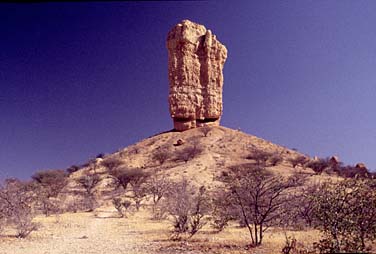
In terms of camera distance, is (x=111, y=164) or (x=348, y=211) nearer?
(x=348, y=211)

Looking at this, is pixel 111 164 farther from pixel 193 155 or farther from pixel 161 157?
pixel 193 155

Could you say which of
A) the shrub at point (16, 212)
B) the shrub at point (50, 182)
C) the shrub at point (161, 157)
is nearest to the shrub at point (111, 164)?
the shrub at point (161, 157)

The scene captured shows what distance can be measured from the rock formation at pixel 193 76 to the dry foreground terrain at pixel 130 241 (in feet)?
121

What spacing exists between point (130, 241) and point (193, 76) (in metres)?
44.7

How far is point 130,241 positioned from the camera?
12.6 meters

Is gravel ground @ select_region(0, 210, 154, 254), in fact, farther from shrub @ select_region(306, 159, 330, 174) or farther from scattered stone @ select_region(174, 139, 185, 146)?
scattered stone @ select_region(174, 139, 185, 146)

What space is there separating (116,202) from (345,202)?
17.3 meters

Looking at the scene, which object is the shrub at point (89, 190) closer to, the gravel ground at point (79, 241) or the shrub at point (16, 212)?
the gravel ground at point (79, 241)

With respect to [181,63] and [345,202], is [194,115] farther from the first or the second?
[345,202]

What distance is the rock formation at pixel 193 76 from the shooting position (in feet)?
175

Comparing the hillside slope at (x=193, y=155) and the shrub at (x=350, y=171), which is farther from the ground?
the hillside slope at (x=193, y=155)

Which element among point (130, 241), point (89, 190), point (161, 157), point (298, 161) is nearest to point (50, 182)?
point (89, 190)

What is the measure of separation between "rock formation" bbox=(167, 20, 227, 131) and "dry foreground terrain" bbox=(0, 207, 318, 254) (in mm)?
36997

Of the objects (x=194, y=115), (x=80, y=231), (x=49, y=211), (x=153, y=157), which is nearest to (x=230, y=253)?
(x=80, y=231)
